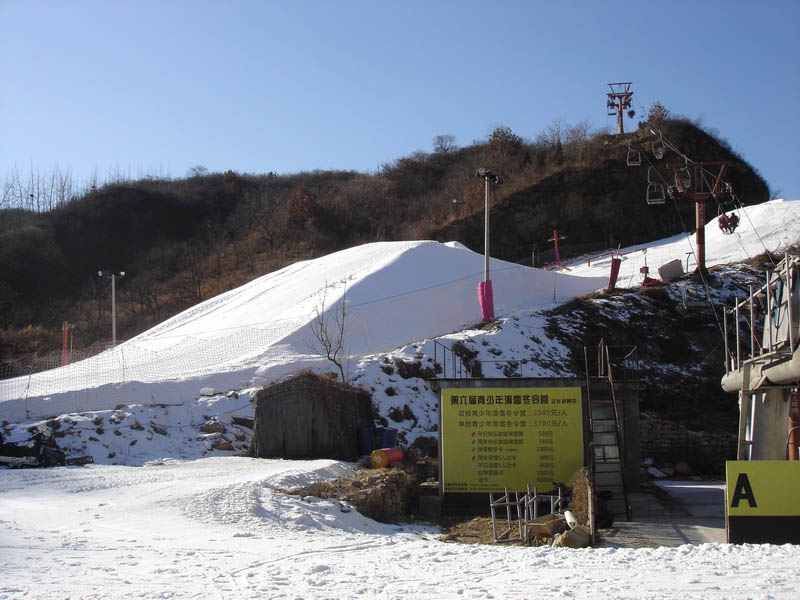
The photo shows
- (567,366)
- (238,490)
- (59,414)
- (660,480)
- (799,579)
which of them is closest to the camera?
(799,579)

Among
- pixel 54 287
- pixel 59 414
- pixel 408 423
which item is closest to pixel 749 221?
pixel 408 423

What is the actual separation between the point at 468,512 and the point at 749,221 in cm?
3238

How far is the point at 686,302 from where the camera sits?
3088cm

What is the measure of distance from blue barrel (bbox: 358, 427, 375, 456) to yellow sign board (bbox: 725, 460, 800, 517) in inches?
461

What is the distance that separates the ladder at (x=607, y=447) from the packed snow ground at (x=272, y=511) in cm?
455

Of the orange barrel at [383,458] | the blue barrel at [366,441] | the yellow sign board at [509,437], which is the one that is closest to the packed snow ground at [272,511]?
the orange barrel at [383,458]

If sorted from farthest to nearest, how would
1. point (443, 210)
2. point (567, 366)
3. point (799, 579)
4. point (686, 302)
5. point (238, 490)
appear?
point (443, 210) → point (686, 302) → point (567, 366) → point (238, 490) → point (799, 579)

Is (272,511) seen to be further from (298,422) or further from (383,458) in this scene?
(298,422)

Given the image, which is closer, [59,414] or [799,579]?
[799,579]

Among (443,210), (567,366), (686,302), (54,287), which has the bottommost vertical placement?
(567,366)

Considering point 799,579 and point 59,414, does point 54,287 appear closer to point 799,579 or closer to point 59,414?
point 59,414

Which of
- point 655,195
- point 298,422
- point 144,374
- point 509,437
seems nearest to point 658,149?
point 655,195

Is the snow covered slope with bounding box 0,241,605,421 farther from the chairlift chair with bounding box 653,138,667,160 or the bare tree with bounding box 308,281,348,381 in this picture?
the chairlift chair with bounding box 653,138,667,160

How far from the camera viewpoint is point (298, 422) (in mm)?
19422
